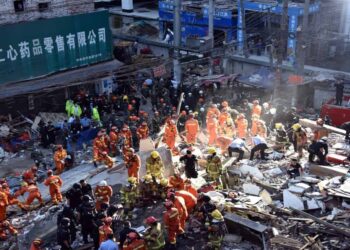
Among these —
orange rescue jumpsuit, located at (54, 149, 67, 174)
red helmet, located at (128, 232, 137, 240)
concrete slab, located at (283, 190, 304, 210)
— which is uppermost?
red helmet, located at (128, 232, 137, 240)

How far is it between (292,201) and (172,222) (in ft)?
12.5

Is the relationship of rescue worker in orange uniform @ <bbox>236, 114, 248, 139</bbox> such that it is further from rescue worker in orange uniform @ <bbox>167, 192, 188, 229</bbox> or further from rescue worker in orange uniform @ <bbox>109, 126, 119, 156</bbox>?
rescue worker in orange uniform @ <bbox>167, 192, 188, 229</bbox>

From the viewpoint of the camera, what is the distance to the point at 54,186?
47.8 feet

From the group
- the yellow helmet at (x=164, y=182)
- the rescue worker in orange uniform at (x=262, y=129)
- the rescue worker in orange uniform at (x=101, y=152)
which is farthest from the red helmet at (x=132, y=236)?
the rescue worker in orange uniform at (x=262, y=129)

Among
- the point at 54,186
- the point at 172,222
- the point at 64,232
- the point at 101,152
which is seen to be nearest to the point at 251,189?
the point at 172,222

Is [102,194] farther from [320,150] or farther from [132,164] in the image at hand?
[320,150]

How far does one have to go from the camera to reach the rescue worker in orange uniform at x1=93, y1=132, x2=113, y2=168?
1703 centimetres

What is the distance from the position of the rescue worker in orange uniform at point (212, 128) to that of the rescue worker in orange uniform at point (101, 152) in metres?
4.19

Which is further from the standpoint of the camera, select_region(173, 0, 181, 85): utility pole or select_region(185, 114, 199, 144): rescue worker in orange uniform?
select_region(173, 0, 181, 85): utility pole

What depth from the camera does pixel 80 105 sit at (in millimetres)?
22812

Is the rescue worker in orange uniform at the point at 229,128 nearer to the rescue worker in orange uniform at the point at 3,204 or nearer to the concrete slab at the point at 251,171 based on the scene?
the concrete slab at the point at 251,171

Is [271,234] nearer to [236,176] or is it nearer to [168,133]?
[236,176]

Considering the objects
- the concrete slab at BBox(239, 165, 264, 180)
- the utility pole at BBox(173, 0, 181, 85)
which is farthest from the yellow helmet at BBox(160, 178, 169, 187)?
the utility pole at BBox(173, 0, 181, 85)

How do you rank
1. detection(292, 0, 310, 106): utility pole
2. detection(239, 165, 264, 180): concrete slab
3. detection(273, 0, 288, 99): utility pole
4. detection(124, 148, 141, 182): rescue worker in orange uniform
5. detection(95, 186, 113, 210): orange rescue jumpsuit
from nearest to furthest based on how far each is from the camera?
detection(95, 186, 113, 210): orange rescue jumpsuit
detection(124, 148, 141, 182): rescue worker in orange uniform
detection(239, 165, 264, 180): concrete slab
detection(273, 0, 288, 99): utility pole
detection(292, 0, 310, 106): utility pole
